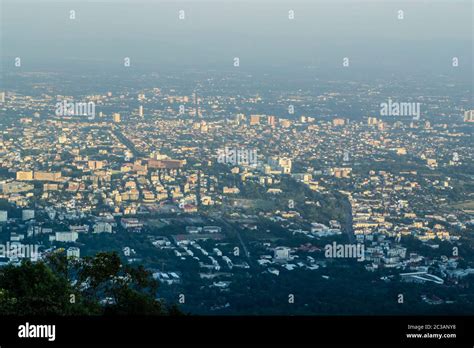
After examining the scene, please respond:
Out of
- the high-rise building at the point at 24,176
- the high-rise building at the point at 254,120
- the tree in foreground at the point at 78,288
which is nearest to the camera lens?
the tree in foreground at the point at 78,288

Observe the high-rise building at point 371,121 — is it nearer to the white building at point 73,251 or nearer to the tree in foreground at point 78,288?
the white building at point 73,251

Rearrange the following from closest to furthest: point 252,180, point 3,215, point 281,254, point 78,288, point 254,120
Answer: point 78,288, point 281,254, point 3,215, point 252,180, point 254,120

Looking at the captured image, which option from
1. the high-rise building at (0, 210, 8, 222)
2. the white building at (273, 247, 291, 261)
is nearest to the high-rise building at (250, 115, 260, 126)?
the high-rise building at (0, 210, 8, 222)

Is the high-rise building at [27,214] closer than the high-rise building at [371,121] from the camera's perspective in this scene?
Yes

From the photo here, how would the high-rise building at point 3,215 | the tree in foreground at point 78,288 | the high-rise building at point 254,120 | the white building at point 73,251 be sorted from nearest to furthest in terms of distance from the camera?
1. the tree in foreground at point 78,288
2. the white building at point 73,251
3. the high-rise building at point 3,215
4. the high-rise building at point 254,120

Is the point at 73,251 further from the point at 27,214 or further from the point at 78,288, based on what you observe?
the point at 78,288

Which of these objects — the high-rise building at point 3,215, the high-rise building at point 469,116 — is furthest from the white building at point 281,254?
the high-rise building at point 469,116

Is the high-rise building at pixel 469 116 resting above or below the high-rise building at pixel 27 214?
above

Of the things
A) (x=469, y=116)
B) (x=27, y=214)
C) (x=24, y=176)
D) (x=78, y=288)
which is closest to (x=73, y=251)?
(x=27, y=214)

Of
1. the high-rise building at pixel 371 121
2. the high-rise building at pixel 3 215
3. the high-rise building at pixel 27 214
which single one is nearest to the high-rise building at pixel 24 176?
the high-rise building at pixel 27 214

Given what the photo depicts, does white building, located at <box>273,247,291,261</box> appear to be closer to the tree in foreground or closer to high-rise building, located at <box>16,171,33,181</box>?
the tree in foreground

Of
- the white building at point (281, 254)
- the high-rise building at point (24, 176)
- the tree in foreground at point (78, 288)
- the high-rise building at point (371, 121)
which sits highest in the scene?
the high-rise building at point (371, 121)

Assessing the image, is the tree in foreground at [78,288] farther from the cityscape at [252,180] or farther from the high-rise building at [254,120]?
the high-rise building at [254,120]

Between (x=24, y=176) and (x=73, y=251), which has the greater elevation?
(x=24, y=176)
